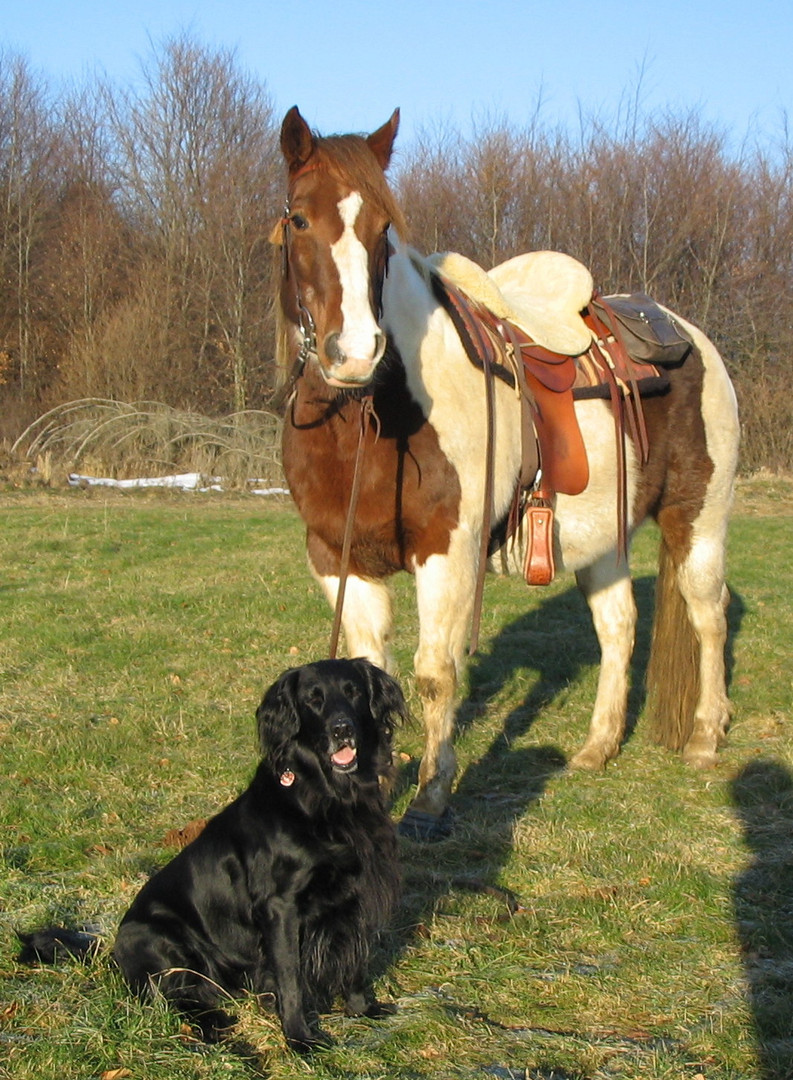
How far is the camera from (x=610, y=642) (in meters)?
6.30

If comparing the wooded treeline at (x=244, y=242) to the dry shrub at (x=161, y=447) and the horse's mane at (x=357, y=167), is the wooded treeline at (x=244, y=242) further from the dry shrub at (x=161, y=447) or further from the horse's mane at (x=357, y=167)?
the horse's mane at (x=357, y=167)

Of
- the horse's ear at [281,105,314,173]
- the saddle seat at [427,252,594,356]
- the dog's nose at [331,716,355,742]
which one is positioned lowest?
the dog's nose at [331,716,355,742]

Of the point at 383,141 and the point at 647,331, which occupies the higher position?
the point at 383,141

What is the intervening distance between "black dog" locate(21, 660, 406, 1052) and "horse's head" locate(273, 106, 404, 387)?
1.17 meters

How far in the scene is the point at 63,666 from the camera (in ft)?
23.8

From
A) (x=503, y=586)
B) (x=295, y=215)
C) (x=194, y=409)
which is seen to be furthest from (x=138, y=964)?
(x=194, y=409)

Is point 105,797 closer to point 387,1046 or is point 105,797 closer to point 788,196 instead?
point 387,1046

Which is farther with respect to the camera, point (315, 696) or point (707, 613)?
point (707, 613)

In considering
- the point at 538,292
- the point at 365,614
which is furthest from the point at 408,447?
the point at 538,292

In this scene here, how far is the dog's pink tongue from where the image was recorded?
302cm

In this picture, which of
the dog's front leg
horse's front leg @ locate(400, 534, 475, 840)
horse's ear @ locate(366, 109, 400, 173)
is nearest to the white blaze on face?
horse's ear @ locate(366, 109, 400, 173)

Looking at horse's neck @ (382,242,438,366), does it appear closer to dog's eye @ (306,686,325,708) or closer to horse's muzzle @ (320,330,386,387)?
horse's muzzle @ (320,330,386,387)

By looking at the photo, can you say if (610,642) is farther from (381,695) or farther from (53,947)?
(53,947)

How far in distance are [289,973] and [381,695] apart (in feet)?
2.65
